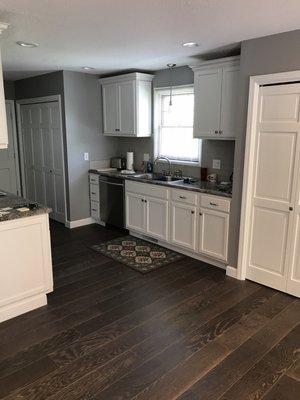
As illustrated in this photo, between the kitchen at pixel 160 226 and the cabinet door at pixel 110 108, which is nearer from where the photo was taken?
the kitchen at pixel 160 226

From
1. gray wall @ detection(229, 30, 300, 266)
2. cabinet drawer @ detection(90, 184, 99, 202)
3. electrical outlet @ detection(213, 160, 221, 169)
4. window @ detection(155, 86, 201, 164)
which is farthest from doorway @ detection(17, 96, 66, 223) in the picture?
gray wall @ detection(229, 30, 300, 266)

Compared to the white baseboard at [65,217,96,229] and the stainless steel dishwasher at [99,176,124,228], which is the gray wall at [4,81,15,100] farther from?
the white baseboard at [65,217,96,229]

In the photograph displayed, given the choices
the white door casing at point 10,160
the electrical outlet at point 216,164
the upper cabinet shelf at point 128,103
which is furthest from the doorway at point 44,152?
the electrical outlet at point 216,164

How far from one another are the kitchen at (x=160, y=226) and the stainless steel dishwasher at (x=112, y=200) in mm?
21

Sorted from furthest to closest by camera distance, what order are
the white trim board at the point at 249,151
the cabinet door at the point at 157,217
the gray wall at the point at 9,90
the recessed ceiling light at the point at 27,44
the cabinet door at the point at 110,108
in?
1. the gray wall at the point at 9,90
2. the cabinet door at the point at 110,108
3. the cabinet door at the point at 157,217
4. the recessed ceiling light at the point at 27,44
5. the white trim board at the point at 249,151

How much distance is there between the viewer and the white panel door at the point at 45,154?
5293 millimetres

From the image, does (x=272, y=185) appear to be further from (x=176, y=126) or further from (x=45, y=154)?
(x=45, y=154)

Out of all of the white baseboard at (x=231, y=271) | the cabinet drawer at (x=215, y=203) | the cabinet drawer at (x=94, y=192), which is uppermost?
the cabinet drawer at (x=215, y=203)

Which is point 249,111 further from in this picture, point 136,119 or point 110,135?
point 110,135

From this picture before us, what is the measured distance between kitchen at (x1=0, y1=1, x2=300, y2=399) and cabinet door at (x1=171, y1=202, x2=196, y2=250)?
21mm

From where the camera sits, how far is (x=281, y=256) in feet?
10.6

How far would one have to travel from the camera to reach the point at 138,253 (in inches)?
169

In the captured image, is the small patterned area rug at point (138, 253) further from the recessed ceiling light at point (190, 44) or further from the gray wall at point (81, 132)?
the recessed ceiling light at point (190, 44)

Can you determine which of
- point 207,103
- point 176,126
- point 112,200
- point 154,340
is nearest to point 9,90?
point 112,200
